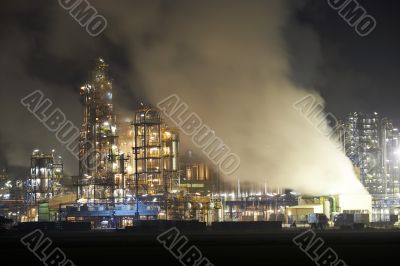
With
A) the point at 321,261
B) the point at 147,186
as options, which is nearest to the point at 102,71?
the point at 147,186

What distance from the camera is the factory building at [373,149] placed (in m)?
174

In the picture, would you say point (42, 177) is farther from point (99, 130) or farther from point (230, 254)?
point (230, 254)

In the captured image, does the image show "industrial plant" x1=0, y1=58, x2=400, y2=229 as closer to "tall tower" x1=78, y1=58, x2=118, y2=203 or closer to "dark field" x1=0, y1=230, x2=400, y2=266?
"tall tower" x1=78, y1=58, x2=118, y2=203

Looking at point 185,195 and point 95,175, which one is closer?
point 185,195

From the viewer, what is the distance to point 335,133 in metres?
171

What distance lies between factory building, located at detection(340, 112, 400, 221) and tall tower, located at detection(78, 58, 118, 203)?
62.3 meters

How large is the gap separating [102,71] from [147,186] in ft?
85.3

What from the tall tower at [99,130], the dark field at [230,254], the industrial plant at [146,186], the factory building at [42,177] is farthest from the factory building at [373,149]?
the dark field at [230,254]

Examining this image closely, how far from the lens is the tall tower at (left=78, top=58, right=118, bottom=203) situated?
134000 mm

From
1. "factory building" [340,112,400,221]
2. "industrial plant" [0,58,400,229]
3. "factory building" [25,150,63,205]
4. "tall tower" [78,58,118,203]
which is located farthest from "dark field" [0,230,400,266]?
"factory building" [340,112,400,221]

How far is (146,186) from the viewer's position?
12888 centimetres

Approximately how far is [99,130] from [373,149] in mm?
78809

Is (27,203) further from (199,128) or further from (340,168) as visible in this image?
(340,168)

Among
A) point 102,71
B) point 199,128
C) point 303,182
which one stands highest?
point 102,71
